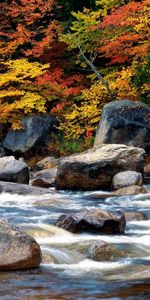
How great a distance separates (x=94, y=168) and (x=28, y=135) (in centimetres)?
783

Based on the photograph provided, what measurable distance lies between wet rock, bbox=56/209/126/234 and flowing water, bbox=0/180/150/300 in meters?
0.16

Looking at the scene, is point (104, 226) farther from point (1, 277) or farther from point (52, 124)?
point (52, 124)

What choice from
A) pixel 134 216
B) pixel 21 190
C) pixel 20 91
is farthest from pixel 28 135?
pixel 134 216

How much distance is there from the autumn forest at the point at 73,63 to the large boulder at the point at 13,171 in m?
6.06

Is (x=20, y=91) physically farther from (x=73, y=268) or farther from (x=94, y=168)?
(x=73, y=268)

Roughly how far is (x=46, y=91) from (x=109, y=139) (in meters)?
5.77

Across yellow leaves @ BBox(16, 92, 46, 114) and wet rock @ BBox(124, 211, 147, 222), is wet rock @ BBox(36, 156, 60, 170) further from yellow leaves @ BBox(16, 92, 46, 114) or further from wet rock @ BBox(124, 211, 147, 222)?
wet rock @ BBox(124, 211, 147, 222)

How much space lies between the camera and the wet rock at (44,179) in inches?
637

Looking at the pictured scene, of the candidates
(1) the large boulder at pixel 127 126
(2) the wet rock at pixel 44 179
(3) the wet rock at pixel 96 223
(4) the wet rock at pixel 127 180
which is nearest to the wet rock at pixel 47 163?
(2) the wet rock at pixel 44 179

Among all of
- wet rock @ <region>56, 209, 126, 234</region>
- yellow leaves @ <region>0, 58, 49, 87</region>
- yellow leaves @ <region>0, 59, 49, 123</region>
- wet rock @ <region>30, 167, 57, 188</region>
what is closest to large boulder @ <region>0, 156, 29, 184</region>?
wet rock @ <region>30, 167, 57, 188</region>

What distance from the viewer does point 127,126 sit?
1867cm

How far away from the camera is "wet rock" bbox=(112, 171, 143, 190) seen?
14695mm

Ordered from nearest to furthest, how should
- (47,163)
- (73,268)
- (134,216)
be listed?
1. (73,268)
2. (134,216)
3. (47,163)

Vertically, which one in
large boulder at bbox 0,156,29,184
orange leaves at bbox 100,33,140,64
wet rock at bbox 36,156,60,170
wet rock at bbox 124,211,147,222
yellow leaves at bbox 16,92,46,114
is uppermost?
orange leaves at bbox 100,33,140,64
